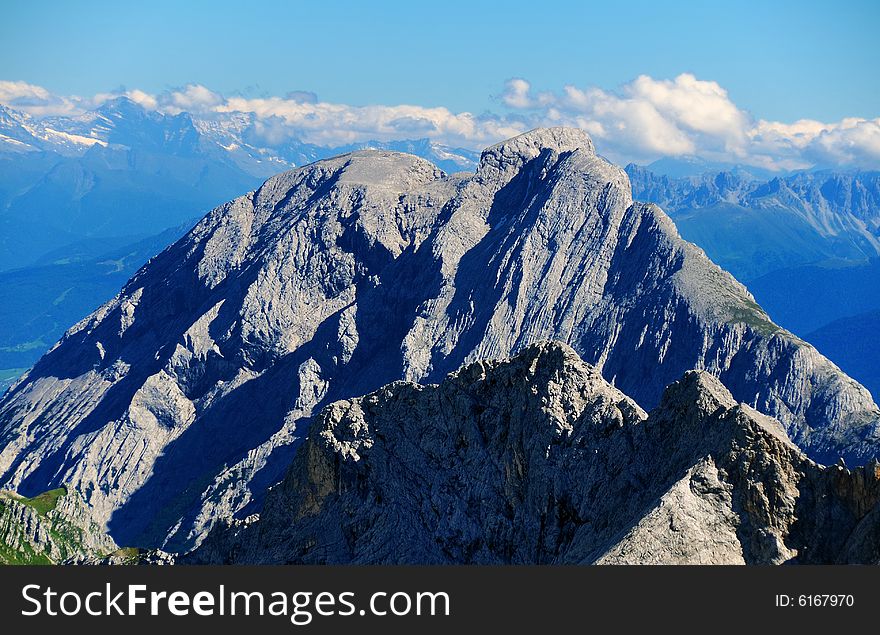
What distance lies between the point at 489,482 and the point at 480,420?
20.8ft

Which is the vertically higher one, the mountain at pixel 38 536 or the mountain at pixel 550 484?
the mountain at pixel 38 536

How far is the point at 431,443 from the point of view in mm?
91250

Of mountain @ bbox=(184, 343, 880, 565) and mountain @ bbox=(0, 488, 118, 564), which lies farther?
mountain @ bbox=(0, 488, 118, 564)

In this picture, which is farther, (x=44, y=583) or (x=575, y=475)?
(x=575, y=475)

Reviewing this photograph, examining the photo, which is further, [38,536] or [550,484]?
[38,536]

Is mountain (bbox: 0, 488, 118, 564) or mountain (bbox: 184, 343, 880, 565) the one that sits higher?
mountain (bbox: 0, 488, 118, 564)

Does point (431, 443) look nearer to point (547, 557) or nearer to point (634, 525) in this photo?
point (547, 557)

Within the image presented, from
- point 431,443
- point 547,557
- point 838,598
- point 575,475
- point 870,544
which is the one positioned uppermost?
point 431,443

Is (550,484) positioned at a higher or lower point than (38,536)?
lower

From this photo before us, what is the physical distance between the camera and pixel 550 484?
3196 inches

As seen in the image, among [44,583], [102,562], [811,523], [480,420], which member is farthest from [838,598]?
[102,562]

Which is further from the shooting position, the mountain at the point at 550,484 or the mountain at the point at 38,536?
the mountain at the point at 38,536

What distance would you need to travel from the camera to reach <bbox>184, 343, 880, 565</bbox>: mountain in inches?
2408

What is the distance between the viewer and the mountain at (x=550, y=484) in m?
61.2
